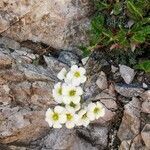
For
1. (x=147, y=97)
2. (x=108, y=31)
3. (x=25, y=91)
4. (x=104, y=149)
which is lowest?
(x=104, y=149)

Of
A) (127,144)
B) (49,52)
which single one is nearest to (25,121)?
(49,52)

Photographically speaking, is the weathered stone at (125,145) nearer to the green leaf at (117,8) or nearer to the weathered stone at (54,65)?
the weathered stone at (54,65)

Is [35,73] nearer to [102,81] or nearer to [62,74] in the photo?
[62,74]

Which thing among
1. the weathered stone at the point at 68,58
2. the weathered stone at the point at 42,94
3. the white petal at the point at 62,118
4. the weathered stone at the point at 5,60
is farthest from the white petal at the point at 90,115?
the weathered stone at the point at 5,60

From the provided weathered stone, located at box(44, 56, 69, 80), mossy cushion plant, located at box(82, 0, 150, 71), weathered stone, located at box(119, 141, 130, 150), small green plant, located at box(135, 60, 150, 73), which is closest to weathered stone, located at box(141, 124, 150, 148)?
weathered stone, located at box(119, 141, 130, 150)

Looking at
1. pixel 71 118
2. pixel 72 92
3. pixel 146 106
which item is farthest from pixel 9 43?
pixel 146 106

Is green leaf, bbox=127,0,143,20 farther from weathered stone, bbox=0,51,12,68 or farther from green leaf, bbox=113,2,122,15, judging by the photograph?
weathered stone, bbox=0,51,12,68

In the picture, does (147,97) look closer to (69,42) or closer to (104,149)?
(104,149)
